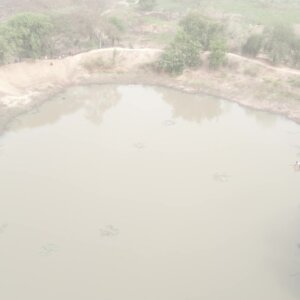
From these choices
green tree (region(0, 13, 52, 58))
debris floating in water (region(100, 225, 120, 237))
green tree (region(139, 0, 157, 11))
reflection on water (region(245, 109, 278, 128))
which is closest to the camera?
debris floating in water (region(100, 225, 120, 237))

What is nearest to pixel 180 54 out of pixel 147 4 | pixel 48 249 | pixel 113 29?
pixel 113 29

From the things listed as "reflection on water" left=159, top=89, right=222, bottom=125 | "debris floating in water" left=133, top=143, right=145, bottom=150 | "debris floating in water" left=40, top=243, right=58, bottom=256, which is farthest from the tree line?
"debris floating in water" left=40, top=243, right=58, bottom=256

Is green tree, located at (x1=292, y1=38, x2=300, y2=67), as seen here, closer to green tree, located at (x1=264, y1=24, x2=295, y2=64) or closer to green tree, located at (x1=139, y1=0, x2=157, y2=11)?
green tree, located at (x1=264, y1=24, x2=295, y2=64)

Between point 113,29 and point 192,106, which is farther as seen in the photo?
point 113,29

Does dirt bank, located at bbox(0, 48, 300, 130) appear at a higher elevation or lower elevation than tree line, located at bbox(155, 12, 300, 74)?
lower

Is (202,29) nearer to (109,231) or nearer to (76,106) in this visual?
(76,106)

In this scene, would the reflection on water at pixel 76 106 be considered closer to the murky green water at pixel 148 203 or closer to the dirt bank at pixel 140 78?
the murky green water at pixel 148 203

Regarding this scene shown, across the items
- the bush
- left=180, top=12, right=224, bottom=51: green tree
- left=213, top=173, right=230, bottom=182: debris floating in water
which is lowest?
left=213, top=173, right=230, bottom=182: debris floating in water
